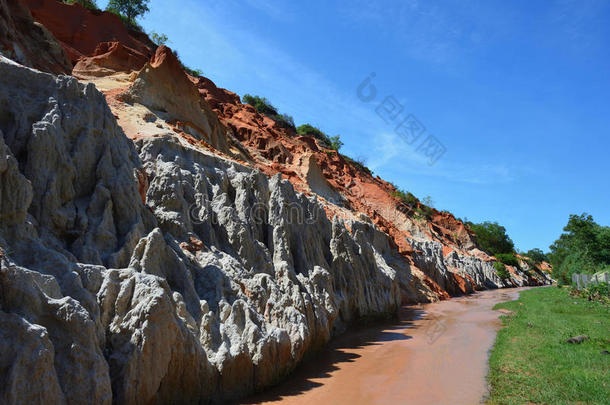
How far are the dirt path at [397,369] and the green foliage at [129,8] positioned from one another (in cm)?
4674

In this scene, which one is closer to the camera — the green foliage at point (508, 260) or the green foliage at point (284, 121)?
the green foliage at point (284, 121)

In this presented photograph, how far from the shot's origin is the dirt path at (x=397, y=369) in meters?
9.08

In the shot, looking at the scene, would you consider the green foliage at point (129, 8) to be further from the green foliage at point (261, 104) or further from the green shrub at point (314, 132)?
the green shrub at point (314, 132)

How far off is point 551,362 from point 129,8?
54748 mm

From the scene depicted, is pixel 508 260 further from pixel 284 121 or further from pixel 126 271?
pixel 126 271

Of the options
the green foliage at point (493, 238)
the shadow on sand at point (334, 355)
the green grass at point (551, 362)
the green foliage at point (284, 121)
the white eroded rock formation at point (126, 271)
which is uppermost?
the green foliage at point (284, 121)

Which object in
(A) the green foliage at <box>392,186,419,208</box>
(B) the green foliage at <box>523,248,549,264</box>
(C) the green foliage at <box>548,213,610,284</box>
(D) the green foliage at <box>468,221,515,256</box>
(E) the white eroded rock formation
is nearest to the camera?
(E) the white eroded rock formation

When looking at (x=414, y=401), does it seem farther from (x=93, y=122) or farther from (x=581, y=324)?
(x=581, y=324)

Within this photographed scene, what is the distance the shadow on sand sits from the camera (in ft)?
29.6

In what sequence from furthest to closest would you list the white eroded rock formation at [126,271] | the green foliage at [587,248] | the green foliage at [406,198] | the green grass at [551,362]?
the green foliage at [406,198] → the green foliage at [587,248] → the green grass at [551,362] → the white eroded rock formation at [126,271]

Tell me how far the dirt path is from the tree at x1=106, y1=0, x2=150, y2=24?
1893 inches

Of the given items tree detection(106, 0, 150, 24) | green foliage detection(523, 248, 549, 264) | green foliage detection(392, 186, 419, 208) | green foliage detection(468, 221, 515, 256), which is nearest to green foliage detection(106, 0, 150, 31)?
tree detection(106, 0, 150, 24)

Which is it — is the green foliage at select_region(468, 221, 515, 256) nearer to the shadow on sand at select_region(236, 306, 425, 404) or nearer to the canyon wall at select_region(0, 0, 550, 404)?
the shadow on sand at select_region(236, 306, 425, 404)

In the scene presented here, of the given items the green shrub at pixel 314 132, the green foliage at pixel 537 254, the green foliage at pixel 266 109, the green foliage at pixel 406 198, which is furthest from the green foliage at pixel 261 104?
the green foliage at pixel 537 254
